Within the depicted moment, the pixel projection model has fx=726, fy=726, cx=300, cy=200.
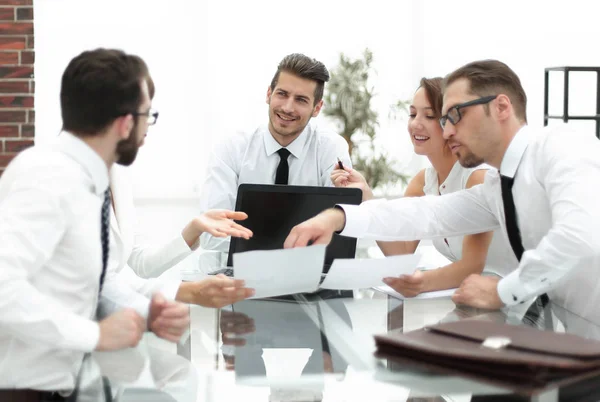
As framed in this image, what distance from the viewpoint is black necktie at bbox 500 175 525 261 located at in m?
1.98

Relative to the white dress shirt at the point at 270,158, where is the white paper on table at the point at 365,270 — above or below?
below

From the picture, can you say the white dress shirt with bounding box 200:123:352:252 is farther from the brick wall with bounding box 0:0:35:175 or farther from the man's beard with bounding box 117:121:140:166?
the man's beard with bounding box 117:121:140:166

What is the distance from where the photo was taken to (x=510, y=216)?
77.9 inches

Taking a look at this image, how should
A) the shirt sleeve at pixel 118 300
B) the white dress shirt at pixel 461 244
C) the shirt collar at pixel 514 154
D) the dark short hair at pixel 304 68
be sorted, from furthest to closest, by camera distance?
the dark short hair at pixel 304 68
the white dress shirt at pixel 461 244
the shirt collar at pixel 514 154
the shirt sleeve at pixel 118 300

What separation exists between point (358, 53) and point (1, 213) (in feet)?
21.0

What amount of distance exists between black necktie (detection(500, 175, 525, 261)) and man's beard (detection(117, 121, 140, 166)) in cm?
107

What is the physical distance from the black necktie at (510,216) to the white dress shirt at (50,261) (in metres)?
1.12

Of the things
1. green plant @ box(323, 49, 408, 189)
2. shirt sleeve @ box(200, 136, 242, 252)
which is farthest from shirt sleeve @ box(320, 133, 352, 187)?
green plant @ box(323, 49, 408, 189)

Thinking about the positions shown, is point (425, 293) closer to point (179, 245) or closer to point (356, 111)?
point (179, 245)

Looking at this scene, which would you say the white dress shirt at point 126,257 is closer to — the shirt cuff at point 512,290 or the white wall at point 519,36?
the shirt cuff at point 512,290

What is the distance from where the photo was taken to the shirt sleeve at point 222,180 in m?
3.26

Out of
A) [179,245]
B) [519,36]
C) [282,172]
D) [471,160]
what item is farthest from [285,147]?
[519,36]

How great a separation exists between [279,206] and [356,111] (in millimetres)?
4749

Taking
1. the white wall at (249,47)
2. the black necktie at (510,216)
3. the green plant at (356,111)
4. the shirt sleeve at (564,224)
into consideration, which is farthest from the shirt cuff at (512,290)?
the white wall at (249,47)
